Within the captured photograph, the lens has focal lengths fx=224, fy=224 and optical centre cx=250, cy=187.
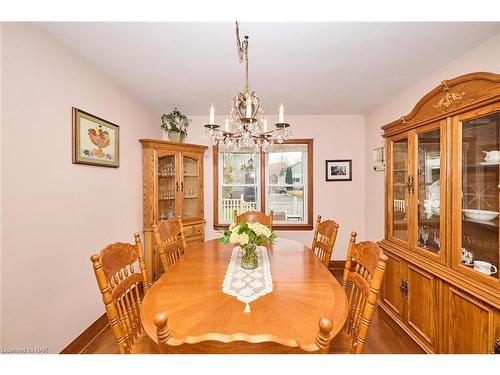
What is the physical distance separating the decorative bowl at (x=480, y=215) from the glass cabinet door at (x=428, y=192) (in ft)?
0.47

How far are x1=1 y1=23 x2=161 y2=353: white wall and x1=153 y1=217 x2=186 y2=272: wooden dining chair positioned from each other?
0.71 meters

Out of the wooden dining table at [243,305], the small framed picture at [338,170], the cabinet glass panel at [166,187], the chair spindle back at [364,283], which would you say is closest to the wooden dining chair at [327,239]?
the wooden dining table at [243,305]

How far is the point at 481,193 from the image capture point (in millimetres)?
1434

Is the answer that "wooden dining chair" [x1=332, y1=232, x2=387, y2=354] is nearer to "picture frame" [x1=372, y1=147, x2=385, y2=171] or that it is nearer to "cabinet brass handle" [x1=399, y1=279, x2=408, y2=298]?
"cabinet brass handle" [x1=399, y1=279, x2=408, y2=298]

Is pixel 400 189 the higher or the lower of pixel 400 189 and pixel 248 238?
the higher

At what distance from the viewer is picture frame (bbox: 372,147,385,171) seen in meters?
3.00

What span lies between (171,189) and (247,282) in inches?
87.3

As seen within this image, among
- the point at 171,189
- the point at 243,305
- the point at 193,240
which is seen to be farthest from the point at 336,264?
the point at 243,305

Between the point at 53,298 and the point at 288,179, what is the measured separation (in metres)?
3.04

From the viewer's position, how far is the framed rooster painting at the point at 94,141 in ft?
6.03

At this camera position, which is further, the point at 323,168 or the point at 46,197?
the point at 323,168

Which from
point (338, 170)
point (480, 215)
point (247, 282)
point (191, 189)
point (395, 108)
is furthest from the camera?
point (338, 170)

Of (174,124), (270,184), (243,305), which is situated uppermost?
(174,124)

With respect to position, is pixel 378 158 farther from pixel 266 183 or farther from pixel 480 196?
pixel 480 196
